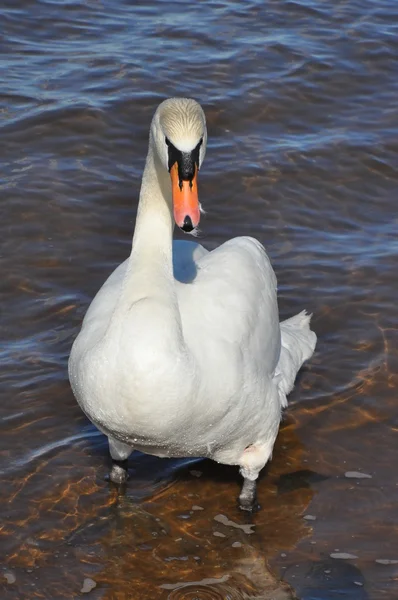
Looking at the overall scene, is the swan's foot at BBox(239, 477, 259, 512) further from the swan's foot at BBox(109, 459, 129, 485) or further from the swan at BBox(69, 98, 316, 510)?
the swan's foot at BBox(109, 459, 129, 485)

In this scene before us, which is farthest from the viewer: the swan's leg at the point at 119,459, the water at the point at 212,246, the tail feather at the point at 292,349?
the tail feather at the point at 292,349

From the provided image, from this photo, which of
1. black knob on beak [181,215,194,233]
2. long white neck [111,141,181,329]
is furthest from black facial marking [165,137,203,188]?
long white neck [111,141,181,329]

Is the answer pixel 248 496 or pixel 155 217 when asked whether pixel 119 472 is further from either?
pixel 155 217

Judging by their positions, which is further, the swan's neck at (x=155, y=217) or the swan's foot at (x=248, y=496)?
the swan's foot at (x=248, y=496)

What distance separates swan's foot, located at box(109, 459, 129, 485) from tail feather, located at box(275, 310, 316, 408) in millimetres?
1048

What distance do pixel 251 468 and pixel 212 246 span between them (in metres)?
3.29

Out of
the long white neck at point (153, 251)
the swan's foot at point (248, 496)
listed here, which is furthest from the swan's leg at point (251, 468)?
the long white neck at point (153, 251)

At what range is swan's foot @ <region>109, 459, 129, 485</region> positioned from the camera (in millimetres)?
6810

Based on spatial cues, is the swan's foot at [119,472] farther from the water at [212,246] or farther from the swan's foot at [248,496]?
the swan's foot at [248,496]

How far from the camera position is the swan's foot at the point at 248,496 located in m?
6.77

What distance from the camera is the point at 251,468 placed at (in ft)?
21.9

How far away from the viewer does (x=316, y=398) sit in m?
7.85

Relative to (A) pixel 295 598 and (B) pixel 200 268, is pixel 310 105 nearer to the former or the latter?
(B) pixel 200 268

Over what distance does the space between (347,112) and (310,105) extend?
0.40 metres
